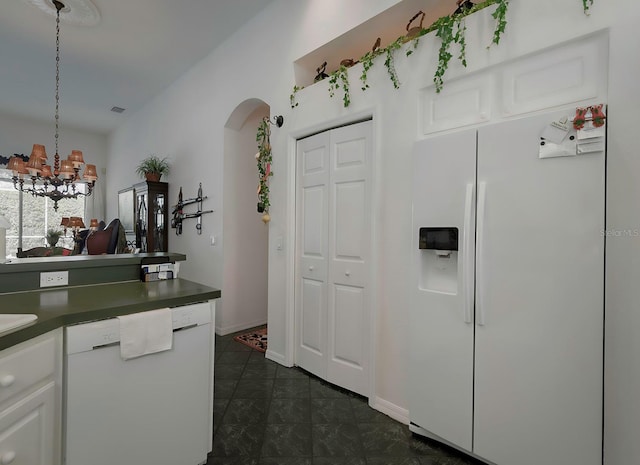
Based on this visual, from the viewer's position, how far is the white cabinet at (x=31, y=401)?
101 cm

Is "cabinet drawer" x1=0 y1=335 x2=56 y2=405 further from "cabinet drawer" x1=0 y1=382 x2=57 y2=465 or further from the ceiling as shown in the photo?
the ceiling

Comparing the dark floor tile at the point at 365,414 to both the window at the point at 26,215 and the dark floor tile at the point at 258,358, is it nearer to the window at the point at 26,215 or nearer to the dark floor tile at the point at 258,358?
the dark floor tile at the point at 258,358

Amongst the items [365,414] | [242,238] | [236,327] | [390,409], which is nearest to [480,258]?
[390,409]

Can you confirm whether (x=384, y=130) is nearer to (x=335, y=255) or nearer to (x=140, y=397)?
(x=335, y=255)

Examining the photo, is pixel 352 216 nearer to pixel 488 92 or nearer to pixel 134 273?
pixel 488 92

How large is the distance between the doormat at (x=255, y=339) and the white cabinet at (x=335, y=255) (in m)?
0.65

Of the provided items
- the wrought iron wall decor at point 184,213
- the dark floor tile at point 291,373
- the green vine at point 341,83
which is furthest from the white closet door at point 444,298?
A: the wrought iron wall decor at point 184,213

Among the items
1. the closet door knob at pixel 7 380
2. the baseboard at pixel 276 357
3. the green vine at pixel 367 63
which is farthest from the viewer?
the baseboard at pixel 276 357

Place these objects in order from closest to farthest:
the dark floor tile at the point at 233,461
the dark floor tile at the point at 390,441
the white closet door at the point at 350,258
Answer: the dark floor tile at the point at 233,461, the dark floor tile at the point at 390,441, the white closet door at the point at 350,258

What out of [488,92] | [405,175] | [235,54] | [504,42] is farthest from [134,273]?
[235,54]

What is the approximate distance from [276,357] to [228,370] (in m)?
0.45

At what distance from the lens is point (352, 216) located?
2475mm

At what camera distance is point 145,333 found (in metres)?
1.40

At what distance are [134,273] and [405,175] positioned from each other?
186 centimetres
